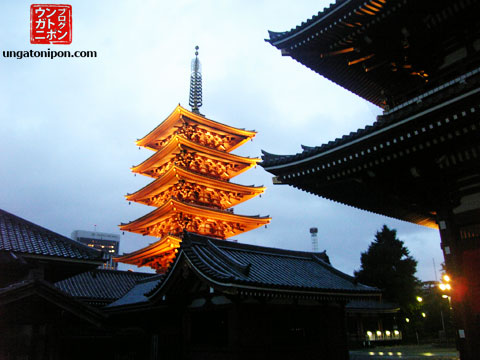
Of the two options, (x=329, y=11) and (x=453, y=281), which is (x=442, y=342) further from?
(x=329, y=11)

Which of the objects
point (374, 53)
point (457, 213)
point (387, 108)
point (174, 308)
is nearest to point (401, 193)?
point (457, 213)

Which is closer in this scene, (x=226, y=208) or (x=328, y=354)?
(x=328, y=354)

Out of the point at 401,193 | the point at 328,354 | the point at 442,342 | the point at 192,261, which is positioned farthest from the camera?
the point at 442,342

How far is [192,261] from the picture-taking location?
39.8ft

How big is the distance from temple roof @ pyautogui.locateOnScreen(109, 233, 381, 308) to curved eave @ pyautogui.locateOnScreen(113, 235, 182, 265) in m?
10.5

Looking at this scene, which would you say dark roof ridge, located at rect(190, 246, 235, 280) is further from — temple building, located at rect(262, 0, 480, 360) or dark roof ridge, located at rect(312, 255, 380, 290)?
dark roof ridge, located at rect(312, 255, 380, 290)

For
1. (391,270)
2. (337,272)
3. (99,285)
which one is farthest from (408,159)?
(391,270)

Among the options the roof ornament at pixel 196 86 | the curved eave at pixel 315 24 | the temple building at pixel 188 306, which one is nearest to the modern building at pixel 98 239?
the roof ornament at pixel 196 86

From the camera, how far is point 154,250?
31.7 meters

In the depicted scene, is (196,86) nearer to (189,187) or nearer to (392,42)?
(189,187)

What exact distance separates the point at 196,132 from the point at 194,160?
292 cm

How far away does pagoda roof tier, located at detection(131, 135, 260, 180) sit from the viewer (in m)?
32.8

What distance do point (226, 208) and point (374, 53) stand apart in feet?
88.0

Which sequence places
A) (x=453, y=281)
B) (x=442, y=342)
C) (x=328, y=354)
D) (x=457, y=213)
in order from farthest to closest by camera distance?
(x=442, y=342) < (x=328, y=354) < (x=457, y=213) < (x=453, y=281)
